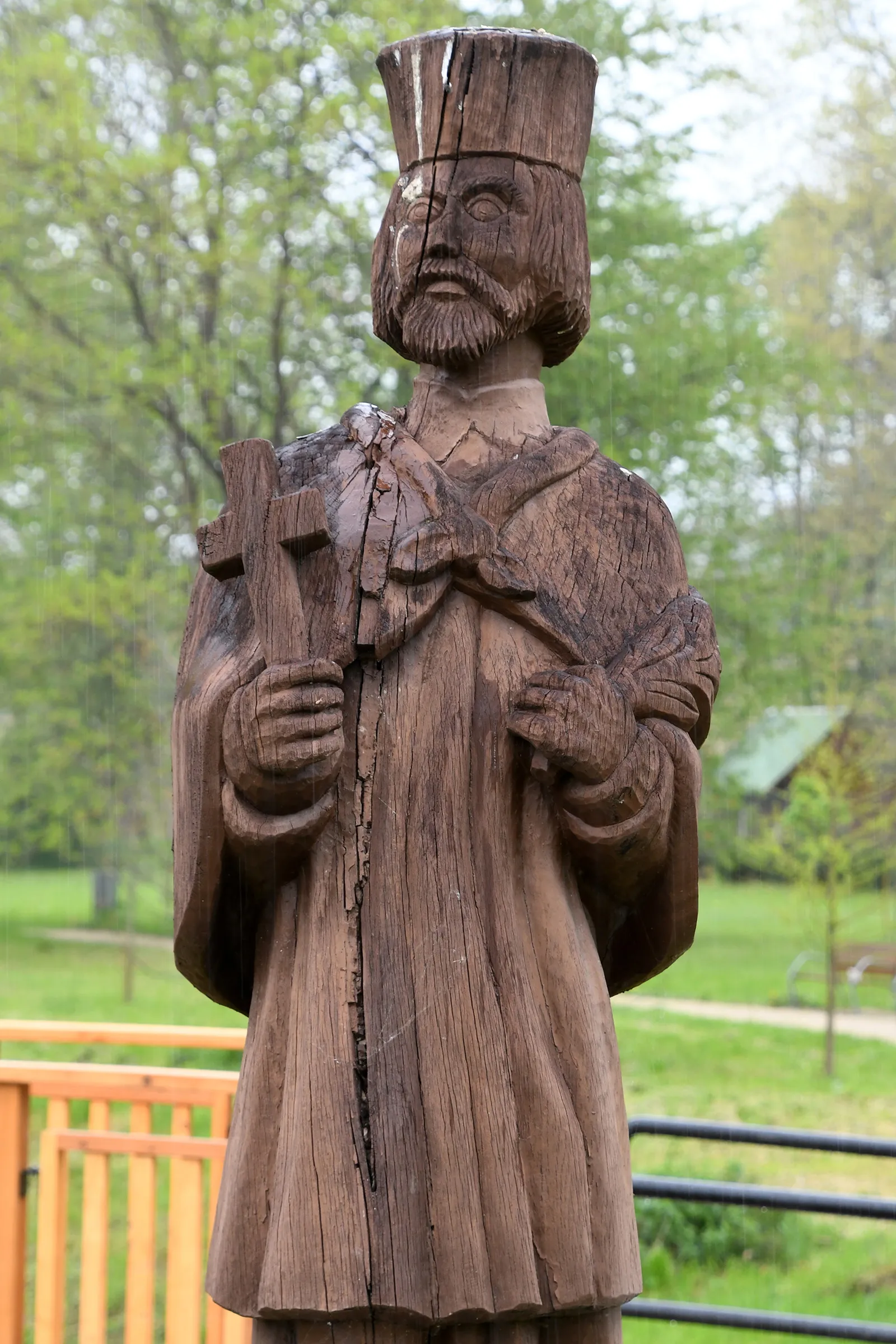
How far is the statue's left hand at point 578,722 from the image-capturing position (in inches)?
78.7

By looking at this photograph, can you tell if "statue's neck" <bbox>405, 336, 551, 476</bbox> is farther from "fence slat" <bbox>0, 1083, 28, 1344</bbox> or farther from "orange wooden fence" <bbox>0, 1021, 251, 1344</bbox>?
"fence slat" <bbox>0, 1083, 28, 1344</bbox>

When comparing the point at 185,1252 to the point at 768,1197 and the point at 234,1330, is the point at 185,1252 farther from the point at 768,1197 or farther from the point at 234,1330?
the point at 768,1197

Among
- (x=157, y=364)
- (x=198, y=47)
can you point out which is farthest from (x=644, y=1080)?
(x=198, y=47)

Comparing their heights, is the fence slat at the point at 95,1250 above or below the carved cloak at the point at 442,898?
below

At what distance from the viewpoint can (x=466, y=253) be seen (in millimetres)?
2207

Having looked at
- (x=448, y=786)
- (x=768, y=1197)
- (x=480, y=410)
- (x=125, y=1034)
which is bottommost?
(x=768, y=1197)

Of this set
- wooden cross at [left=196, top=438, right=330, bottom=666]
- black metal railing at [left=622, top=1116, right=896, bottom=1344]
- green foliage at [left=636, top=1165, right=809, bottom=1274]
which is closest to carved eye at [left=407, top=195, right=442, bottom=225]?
wooden cross at [left=196, top=438, right=330, bottom=666]

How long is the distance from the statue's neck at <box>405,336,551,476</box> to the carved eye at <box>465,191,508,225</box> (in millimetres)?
197

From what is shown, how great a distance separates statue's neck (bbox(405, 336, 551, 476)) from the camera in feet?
7.45

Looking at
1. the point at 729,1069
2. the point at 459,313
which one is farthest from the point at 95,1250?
the point at 729,1069

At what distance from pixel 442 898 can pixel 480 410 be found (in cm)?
78

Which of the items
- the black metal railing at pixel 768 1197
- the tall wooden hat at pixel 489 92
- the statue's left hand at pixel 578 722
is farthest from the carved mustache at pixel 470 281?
the black metal railing at pixel 768 1197

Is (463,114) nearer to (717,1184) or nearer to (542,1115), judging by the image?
(542,1115)

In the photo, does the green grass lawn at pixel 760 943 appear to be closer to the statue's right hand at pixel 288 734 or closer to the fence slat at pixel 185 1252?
the fence slat at pixel 185 1252
